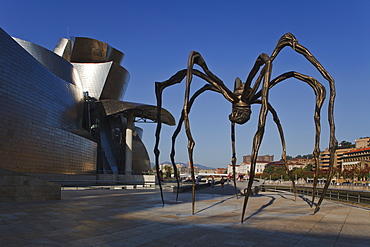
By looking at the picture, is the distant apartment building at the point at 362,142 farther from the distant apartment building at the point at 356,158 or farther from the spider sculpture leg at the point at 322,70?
the spider sculpture leg at the point at 322,70

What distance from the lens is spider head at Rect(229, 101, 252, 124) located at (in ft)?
31.1

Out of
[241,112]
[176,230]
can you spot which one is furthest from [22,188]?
[241,112]

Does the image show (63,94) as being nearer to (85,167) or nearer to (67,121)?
(67,121)

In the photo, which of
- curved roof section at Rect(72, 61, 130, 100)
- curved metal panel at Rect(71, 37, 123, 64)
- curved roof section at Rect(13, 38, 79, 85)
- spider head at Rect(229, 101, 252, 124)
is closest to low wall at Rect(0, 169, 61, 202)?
spider head at Rect(229, 101, 252, 124)

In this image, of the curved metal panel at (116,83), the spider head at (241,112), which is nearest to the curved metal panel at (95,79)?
the curved metal panel at (116,83)

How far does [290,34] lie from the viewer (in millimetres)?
8445

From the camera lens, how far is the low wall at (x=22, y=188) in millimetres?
12906

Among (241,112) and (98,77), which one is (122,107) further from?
(241,112)

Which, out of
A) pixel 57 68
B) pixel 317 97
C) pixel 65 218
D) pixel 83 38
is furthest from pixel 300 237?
pixel 83 38

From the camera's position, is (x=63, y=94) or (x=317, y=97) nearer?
(x=317, y=97)

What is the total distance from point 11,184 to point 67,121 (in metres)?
28.7

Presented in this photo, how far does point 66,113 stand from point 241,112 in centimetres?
3589

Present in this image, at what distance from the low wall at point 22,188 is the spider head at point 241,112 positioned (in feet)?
33.0

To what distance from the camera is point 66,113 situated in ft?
133
